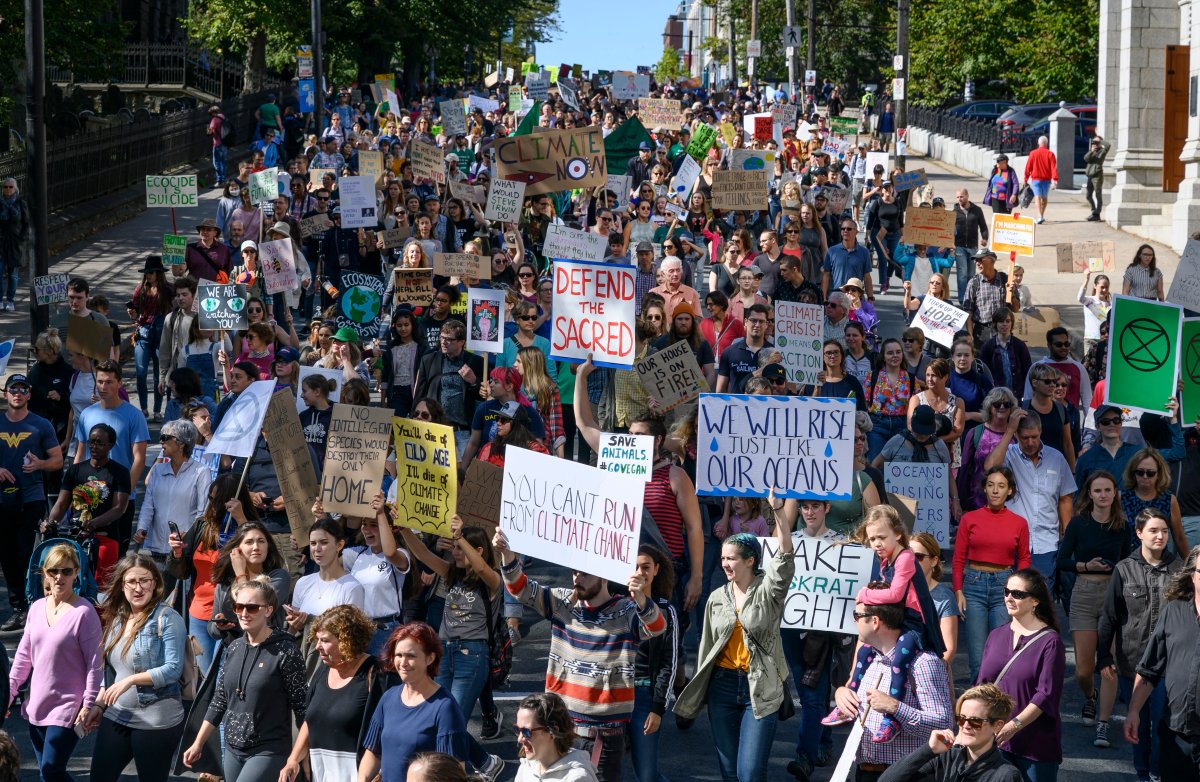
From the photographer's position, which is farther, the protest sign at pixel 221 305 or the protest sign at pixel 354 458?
the protest sign at pixel 221 305

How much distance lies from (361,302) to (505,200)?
103 inches

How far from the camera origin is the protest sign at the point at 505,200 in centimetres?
1819

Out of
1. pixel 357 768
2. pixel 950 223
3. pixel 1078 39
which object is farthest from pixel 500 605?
pixel 1078 39

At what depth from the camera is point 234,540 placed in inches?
323

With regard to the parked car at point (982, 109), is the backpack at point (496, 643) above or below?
below

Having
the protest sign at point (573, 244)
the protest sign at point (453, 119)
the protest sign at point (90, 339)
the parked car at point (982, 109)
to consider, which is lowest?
the protest sign at point (90, 339)

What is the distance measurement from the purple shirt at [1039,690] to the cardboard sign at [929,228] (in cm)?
1082

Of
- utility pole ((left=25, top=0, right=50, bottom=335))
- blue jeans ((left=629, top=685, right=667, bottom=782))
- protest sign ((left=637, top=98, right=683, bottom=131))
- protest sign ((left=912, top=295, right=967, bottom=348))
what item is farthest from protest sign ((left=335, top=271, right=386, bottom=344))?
protest sign ((left=637, top=98, right=683, bottom=131))

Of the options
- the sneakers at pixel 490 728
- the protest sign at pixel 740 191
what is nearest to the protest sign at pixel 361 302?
the protest sign at pixel 740 191

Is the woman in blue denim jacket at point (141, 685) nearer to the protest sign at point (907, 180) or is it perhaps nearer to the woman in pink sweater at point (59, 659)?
the woman in pink sweater at point (59, 659)

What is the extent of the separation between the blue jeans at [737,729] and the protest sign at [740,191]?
37.1ft

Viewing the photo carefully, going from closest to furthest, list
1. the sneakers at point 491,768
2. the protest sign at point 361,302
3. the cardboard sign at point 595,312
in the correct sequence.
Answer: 1. the sneakers at point 491,768
2. the cardboard sign at point 595,312
3. the protest sign at point 361,302

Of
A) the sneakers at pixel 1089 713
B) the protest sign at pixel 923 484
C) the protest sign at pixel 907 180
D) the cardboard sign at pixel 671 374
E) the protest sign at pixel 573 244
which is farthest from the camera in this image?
the protest sign at pixel 907 180

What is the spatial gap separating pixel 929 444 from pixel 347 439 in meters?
3.76
